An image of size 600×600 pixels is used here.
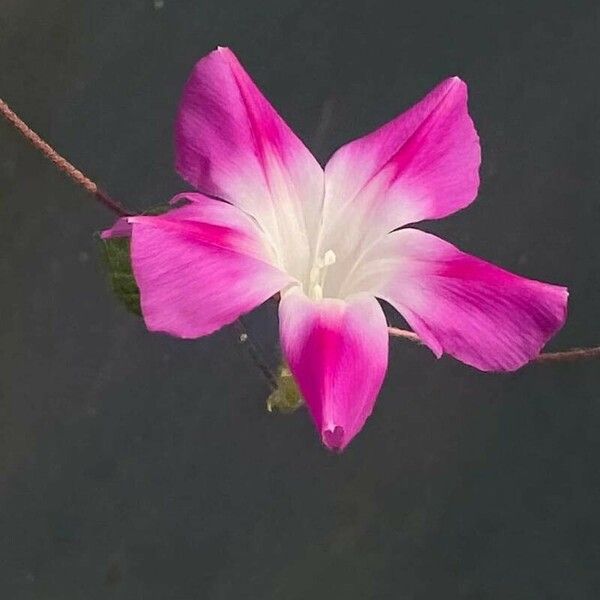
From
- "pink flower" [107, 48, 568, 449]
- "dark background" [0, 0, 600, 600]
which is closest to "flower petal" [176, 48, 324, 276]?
"pink flower" [107, 48, 568, 449]

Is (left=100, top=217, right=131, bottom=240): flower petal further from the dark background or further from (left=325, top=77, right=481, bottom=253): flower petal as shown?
the dark background

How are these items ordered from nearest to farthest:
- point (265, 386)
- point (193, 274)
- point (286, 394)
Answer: point (193, 274) → point (286, 394) → point (265, 386)

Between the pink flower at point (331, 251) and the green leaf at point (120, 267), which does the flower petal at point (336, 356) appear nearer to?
the pink flower at point (331, 251)

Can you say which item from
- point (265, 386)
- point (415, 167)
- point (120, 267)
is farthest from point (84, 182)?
point (265, 386)

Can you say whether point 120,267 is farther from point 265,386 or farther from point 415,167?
point 265,386

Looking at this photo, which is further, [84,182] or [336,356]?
[84,182]

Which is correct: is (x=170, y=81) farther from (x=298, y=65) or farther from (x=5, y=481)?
(x=5, y=481)

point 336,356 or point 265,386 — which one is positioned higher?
point 336,356
